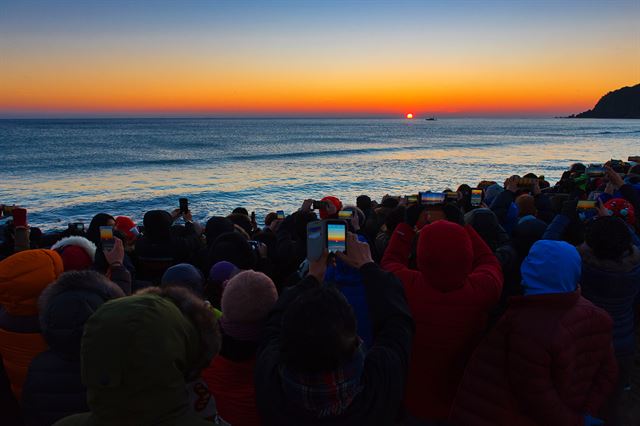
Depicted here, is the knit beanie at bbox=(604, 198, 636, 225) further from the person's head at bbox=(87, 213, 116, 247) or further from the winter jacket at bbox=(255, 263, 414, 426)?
the person's head at bbox=(87, 213, 116, 247)

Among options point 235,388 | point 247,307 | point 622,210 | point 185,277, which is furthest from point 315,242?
point 622,210

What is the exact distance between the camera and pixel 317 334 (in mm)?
1512

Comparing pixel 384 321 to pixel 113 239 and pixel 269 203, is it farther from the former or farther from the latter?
pixel 269 203

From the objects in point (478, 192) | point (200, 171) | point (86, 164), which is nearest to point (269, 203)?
point (200, 171)

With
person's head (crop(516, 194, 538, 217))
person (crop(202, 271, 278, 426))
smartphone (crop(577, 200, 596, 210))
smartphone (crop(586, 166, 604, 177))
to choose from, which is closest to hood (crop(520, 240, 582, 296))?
person (crop(202, 271, 278, 426))

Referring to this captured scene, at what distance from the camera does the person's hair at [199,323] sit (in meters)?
1.72

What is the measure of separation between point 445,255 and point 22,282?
2.60 m

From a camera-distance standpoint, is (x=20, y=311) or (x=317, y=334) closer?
(x=317, y=334)

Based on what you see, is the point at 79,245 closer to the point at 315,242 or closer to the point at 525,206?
the point at 315,242

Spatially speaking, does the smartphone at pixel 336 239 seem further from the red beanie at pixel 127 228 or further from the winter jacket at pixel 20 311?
the red beanie at pixel 127 228

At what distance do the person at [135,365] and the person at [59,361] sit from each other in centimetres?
72

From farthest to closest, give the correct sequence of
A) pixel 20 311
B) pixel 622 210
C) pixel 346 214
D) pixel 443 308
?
pixel 346 214
pixel 622 210
pixel 20 311
pixel 443 308

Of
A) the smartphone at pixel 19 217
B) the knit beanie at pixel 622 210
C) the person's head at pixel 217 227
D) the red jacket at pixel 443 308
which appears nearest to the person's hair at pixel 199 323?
the red jacket at pixel 443 308

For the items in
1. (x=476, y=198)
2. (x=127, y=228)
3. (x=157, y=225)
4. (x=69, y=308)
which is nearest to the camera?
(x=69, y=308)
